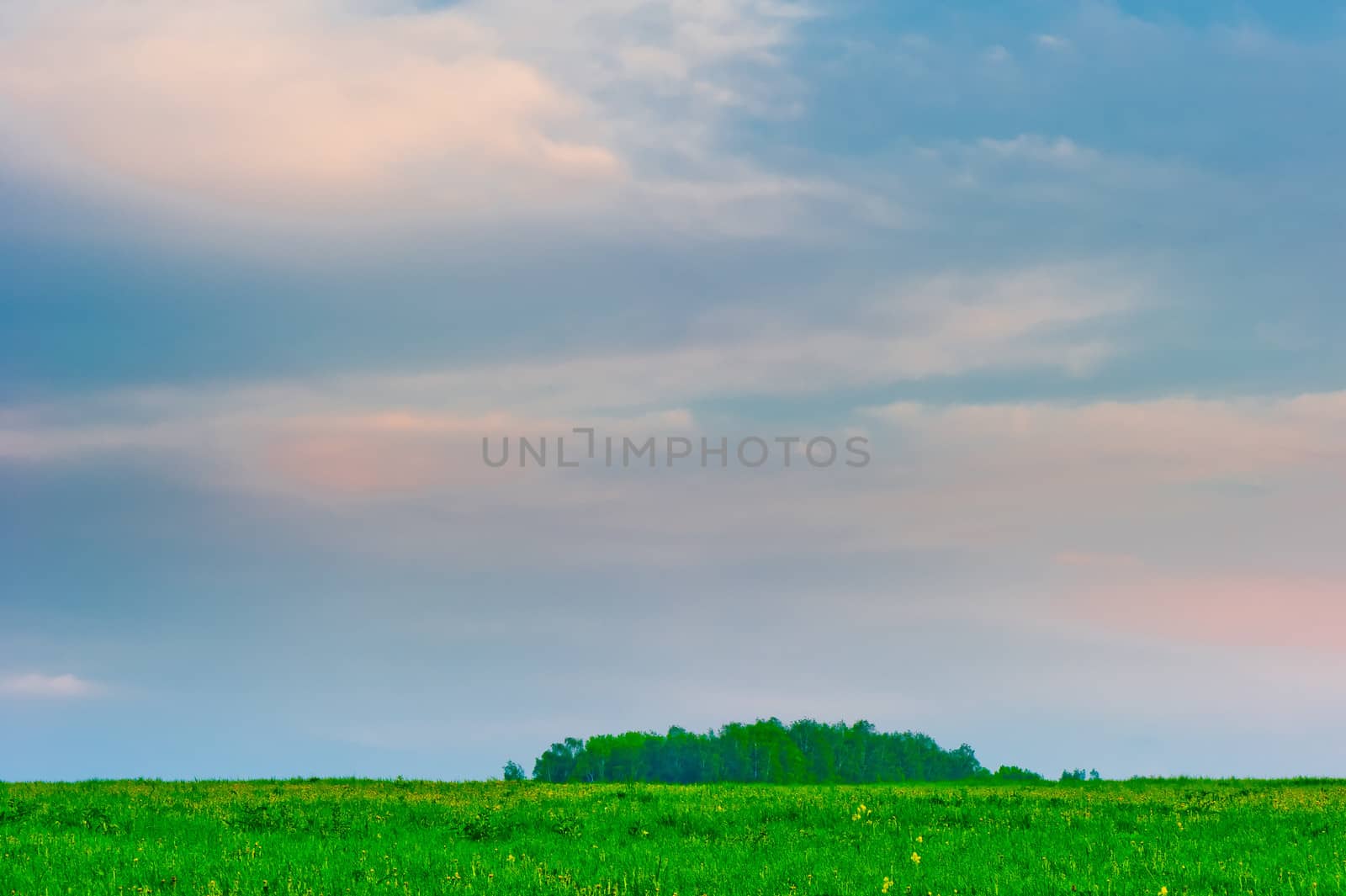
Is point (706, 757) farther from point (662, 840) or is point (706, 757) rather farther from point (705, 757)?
point (662, 840)

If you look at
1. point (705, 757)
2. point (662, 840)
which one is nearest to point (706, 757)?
point (705, 757)

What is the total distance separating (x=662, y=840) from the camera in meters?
18.4

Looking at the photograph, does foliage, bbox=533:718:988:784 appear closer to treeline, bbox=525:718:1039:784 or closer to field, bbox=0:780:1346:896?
treeline, bbox=525:718:1039:784

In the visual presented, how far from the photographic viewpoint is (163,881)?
47.0ft

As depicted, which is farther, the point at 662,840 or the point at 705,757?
the point at 705,757

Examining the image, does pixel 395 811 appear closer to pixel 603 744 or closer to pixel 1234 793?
pixel 1234 793

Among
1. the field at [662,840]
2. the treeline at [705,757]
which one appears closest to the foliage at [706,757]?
the treeline at [705,757]

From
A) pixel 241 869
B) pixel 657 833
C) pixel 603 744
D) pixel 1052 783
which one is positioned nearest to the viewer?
pixel 241 869

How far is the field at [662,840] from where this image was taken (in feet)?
46.3

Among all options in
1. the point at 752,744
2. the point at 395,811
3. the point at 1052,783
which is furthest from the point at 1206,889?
the point at 752,744

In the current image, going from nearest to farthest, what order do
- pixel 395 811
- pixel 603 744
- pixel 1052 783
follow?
pixel 395 811 < pixel 1052 783 < pixel 603 744

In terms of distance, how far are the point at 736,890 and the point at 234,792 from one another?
16.8m

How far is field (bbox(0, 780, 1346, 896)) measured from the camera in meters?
A: 14.1

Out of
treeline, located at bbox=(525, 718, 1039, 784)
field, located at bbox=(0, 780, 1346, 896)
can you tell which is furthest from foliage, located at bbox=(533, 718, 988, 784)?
field, located at bbox=(0, 780, 1346, 896)
